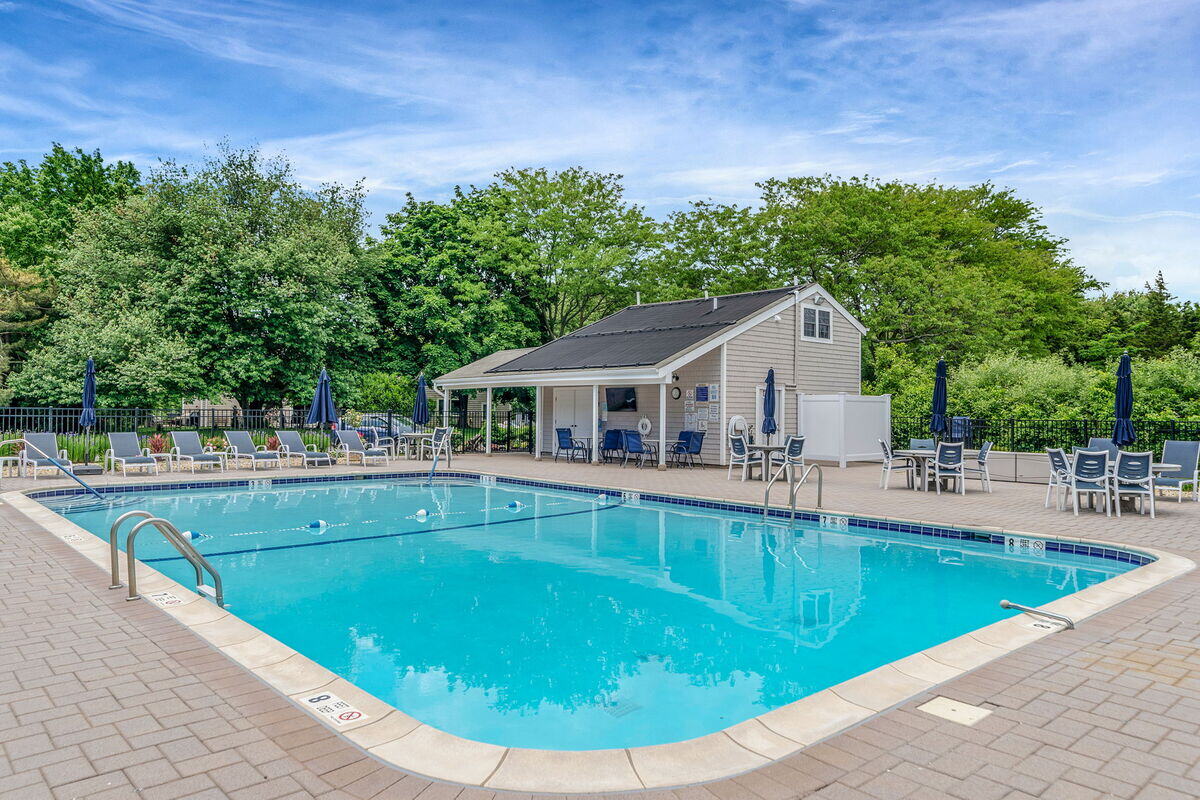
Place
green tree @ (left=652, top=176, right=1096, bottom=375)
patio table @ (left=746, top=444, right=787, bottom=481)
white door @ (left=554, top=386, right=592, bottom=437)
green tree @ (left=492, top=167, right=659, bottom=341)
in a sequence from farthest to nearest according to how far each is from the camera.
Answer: green tree @ (left=492, top=167, right=659, bottom=341) < green tree @ (left=652, top=176, right=1096, bottom=375) < white door @ (left=554, top=386, right=592, bottom=437) < patio table @ (left=746, top=444, right=787, bottom=481)

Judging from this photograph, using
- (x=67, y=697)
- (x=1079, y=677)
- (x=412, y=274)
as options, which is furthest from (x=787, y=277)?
(x=67, y=697)

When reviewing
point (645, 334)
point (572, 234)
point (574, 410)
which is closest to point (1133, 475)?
point (645, 334)

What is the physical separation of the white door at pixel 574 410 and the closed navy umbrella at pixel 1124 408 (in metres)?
12.4

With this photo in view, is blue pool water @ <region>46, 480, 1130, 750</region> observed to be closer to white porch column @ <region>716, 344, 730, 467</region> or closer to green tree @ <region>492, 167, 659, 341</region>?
white porch column @ <region>716, 344, 730, 467</region>

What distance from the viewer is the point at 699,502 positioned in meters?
11.1

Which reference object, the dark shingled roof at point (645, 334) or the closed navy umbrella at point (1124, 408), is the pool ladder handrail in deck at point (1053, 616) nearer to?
the closed navy umbrella at point (1124, 408)

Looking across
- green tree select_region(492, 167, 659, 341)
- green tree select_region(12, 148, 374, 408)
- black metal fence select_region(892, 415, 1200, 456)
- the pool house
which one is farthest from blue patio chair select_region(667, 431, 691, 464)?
green tree select_region(492, 167, 659, 341)

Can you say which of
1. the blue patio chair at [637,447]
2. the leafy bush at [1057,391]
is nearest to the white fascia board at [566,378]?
the blue patio chair at [637,447]

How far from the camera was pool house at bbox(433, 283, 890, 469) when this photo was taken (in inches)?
665

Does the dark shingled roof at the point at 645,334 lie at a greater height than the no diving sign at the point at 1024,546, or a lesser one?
greater

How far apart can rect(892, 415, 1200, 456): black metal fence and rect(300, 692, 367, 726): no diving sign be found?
1458 centimetres

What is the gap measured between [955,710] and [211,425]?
21.1 metres

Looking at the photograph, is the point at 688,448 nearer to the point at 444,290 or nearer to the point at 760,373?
the point at 760,373

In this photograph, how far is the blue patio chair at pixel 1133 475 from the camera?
30.2ft
